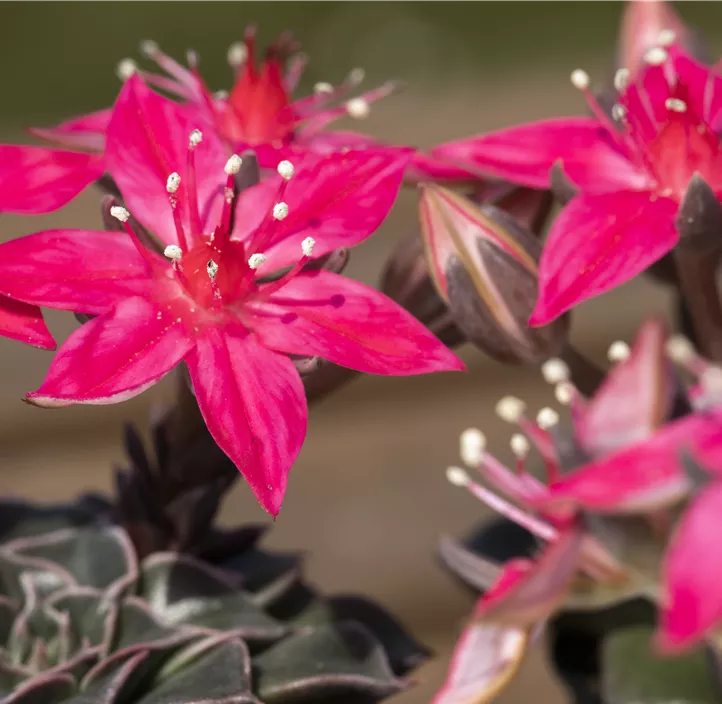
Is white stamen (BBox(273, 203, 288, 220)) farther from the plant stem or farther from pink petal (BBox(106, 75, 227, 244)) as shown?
the plant stem

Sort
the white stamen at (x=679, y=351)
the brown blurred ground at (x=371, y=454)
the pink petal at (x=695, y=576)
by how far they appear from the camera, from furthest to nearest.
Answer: the brown blurred ground at (x=371, y=454), the white stamen at (x=679, y=351), the pink petal at (x=695, y=576)

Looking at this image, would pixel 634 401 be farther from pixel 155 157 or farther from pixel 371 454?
pixel 371 454

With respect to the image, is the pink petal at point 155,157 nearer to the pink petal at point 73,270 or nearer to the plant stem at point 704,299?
the pink petal at point 73,270

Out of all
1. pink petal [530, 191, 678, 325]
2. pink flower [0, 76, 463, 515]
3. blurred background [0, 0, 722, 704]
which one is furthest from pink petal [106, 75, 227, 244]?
blurred background [0, 0, 722, 704]

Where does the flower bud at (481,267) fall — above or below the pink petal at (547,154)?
below

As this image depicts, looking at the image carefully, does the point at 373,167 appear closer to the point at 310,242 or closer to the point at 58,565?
the point at 310,242

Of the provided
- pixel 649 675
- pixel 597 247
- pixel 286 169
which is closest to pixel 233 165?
pixel 286 169

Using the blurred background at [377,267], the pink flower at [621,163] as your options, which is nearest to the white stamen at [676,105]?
the pink flower at [621,163]
